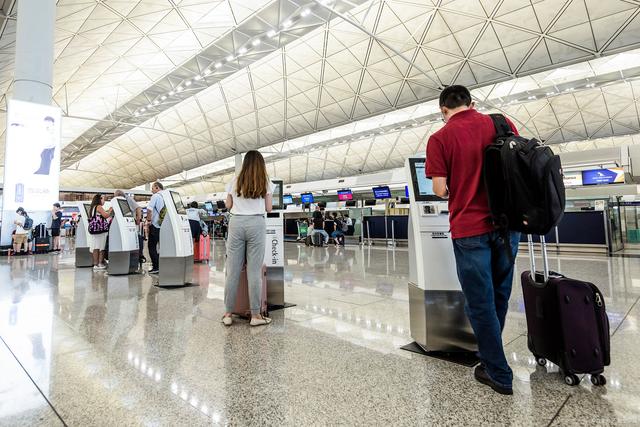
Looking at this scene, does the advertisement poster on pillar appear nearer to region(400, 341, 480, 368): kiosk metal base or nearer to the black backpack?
region(400, 341, 480, 368): kiosk metal base

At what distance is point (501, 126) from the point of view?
1.97 m

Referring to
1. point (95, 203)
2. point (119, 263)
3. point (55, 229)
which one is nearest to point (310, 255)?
point (119, 263)

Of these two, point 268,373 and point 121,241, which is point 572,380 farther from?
point 121,241

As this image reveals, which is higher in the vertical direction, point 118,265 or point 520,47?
point 520,47

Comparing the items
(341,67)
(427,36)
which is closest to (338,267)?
(427,36)

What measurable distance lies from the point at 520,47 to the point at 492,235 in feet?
53.9

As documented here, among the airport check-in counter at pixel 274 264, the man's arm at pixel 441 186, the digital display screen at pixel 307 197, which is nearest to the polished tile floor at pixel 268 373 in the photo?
the airport check-in counter at pixel 274 264

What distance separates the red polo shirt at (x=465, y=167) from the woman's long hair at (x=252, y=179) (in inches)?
67.0

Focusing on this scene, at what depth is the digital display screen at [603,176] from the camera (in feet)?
40.0

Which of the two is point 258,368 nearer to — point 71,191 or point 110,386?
point 110,386

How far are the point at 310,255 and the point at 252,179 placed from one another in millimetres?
8169

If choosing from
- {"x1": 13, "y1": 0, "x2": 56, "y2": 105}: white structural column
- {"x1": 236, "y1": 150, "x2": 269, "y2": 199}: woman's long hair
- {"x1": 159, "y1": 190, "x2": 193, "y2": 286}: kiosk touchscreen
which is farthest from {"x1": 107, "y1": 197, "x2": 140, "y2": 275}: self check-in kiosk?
{"x1": 236, "y1": 150, "x2": 269, "y2": 199}: woman's long hair

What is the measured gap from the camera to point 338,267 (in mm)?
7820

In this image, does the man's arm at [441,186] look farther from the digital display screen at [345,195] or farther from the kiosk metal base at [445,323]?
the digital display screen at [345,195]
